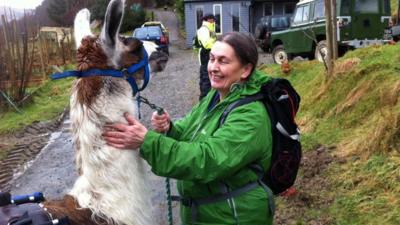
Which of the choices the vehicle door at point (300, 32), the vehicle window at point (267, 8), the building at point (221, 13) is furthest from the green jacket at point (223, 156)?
the vehicle window at point (267, 8)

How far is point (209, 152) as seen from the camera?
87.2 inches

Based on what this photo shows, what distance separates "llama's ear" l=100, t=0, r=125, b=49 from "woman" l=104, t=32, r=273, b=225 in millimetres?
373

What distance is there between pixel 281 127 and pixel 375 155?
10.2 feet

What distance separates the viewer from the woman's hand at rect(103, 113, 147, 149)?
7.54 ft

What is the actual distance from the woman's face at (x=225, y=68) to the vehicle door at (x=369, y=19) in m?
15.1

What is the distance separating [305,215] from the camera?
189 inches

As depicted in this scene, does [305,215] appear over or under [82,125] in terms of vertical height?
under

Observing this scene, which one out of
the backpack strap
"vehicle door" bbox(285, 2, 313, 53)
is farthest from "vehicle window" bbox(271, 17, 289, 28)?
the backpack strap

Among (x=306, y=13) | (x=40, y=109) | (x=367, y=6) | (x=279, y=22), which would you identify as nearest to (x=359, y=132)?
(x=40, y=109)

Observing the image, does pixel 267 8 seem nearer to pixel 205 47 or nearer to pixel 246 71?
pixel 205 47

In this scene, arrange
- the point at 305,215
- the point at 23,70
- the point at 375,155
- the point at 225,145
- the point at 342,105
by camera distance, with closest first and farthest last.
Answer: the point at 225,145, the point at 305,215, the point at 375,155, the point at 342,105, the point at 23,70

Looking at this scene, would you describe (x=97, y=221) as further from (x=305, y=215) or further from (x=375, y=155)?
(x=375, y=155)

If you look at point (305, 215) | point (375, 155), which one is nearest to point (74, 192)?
point (305, 215)

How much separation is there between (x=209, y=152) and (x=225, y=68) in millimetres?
489
